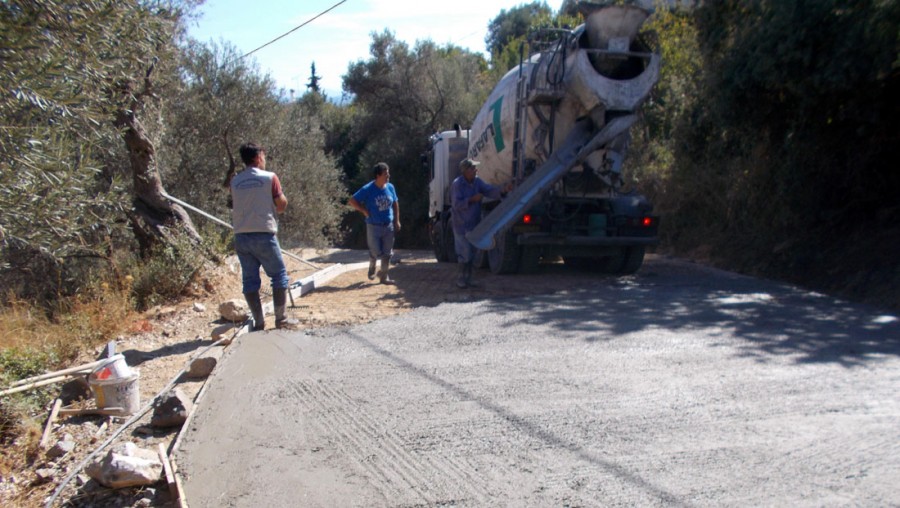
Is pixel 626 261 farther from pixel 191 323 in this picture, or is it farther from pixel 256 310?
pixel 191 323

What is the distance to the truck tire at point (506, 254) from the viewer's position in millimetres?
10070

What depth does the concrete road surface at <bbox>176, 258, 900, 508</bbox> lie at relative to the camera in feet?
10.7

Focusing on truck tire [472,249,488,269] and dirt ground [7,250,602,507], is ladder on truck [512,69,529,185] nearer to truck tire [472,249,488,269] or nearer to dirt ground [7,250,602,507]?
truck tire [472,249,488,269]

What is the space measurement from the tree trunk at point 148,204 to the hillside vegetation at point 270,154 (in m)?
0.03

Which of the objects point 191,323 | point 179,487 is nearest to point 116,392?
point 179,487

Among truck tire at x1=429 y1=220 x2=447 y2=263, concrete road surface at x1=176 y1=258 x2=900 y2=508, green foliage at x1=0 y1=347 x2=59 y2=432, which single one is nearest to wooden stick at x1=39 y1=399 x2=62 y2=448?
green foliage at x1=0 y1=347 x2=59 y2=432

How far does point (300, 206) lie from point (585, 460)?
602 inches

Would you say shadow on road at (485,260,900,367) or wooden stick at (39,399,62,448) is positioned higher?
shadow on road at (485,260,900,367)

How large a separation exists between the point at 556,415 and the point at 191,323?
5278 millimetres

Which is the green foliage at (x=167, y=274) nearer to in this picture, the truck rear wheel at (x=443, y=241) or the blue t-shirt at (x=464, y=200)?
the blue t-shirt at (x=464, y=200)

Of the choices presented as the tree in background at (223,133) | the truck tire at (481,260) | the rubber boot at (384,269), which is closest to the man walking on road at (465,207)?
the rubber boot at (384,269)

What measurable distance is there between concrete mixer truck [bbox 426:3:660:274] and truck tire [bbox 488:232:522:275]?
15mm

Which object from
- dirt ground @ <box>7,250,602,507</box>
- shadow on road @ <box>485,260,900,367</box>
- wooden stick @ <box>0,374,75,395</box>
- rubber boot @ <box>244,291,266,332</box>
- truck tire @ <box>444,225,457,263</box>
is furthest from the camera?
truck tire @ <box>444,225,457,263</box>

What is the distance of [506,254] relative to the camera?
1015cm
